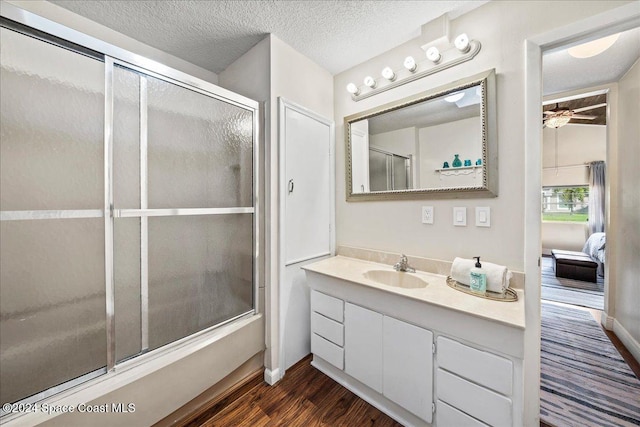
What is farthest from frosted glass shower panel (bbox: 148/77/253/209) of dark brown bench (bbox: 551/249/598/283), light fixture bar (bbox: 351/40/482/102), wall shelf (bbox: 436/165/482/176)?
dark brown bench (bbox: 551/249/598/283)

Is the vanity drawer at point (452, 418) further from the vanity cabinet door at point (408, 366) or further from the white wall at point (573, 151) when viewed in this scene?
the white wall at point (573, 151)

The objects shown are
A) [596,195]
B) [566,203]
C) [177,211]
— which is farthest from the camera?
[566,203]

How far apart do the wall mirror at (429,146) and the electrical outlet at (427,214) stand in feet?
0.29

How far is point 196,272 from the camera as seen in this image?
1515mm

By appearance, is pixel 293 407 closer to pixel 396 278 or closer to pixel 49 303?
pixel 396 278

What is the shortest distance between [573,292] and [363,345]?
3695 millimetres

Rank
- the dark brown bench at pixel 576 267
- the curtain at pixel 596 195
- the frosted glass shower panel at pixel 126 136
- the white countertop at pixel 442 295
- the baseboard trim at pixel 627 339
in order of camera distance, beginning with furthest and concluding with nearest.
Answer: the curtain at pixel 596 195 → the dark brown bench at pixel 576 267 → the baseboard trim at pixel 627 339 → the frosted glass shower panel at pixel 126 136 → the white countertop at pixel 442 295

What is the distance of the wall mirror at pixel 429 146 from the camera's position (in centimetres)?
147

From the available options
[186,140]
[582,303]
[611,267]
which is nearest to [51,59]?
[186,140]

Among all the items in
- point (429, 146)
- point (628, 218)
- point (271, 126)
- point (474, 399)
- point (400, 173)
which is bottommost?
point (474, 399)

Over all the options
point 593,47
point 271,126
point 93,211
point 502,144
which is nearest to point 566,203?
point 593,47

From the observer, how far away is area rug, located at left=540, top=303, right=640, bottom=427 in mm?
1427

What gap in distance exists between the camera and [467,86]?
1.51 m

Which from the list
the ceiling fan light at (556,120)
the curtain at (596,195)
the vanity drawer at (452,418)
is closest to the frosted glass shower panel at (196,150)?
the vanity drawer at (452,418)
